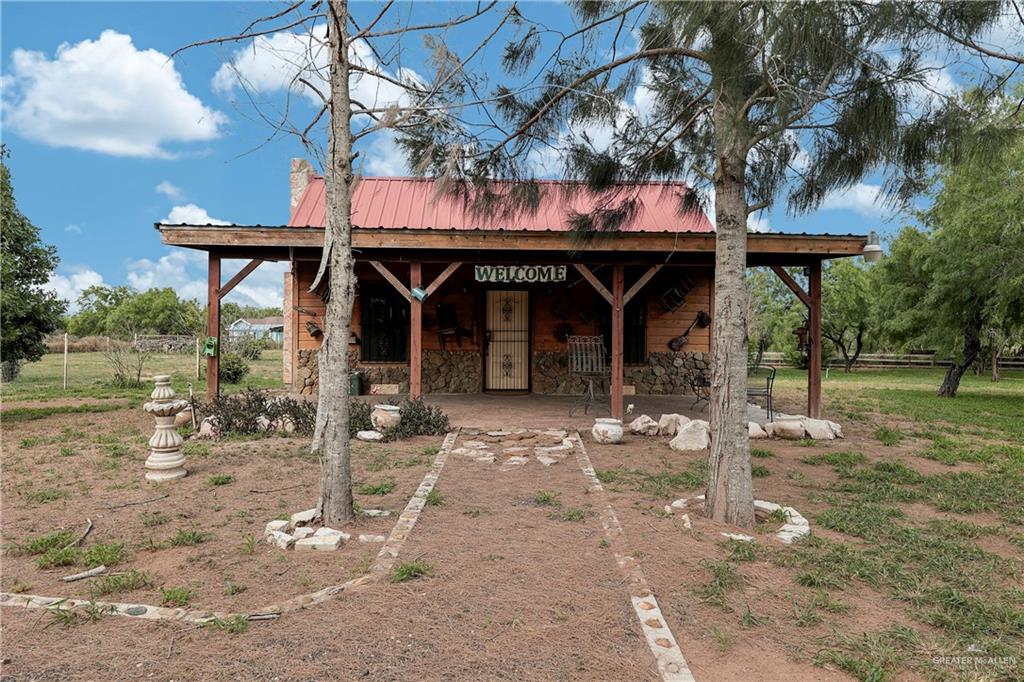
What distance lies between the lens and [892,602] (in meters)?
2.86

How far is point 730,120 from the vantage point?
3.73 metres

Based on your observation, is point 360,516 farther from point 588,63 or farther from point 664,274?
point 664,274

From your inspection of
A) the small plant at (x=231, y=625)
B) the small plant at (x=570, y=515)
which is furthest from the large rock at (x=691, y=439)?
the small plant at (x=231, y=625)

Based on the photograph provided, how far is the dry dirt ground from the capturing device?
88.9 inches

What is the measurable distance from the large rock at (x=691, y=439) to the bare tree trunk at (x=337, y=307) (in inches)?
162

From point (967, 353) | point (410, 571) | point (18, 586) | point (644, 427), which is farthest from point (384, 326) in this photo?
point (967, 353)

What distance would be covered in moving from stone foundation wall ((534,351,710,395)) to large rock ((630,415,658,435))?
3.38 m

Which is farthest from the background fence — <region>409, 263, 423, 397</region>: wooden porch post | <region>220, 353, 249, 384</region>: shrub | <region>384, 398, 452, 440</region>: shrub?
<region>384, 398, 452, 440</region>: shrub

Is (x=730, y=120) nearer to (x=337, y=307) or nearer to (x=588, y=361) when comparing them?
(x=337, y=307)

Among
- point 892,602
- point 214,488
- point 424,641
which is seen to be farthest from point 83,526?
point 892,602

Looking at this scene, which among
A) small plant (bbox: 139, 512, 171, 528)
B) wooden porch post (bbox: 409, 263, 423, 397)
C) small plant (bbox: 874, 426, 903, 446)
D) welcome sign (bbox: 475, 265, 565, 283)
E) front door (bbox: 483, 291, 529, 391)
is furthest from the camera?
front door (bbox: 483, 291, 529, 391)

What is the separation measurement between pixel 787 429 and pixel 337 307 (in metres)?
6.14

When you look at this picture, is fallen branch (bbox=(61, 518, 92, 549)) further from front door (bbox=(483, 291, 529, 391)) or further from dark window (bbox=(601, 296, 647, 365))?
dark window (bbox=(601, 296, 647, 365))

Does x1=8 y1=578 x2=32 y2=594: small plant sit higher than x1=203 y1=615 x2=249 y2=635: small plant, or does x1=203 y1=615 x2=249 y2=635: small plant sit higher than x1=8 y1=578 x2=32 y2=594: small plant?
x1=203 y1=615 x2=249 y2=635: small plant
